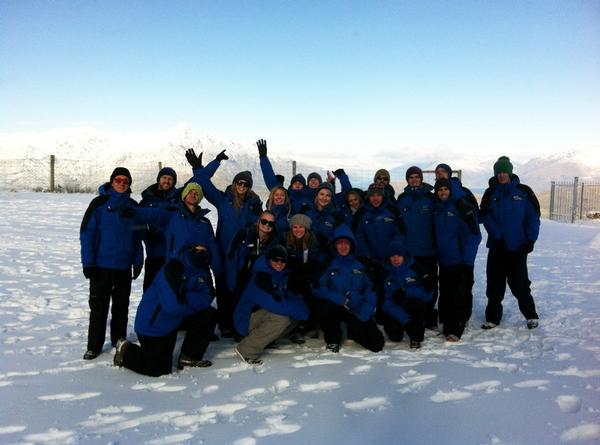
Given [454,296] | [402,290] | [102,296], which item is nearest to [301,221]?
[402,290]

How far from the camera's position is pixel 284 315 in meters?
4.94

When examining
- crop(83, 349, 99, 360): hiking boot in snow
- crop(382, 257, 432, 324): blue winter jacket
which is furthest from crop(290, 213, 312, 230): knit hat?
crop(83, 349, 99, 360): hiking boot in snow

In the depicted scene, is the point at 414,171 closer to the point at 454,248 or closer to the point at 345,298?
the point at 454,248

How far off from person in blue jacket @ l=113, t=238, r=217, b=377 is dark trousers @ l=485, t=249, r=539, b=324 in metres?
3.29

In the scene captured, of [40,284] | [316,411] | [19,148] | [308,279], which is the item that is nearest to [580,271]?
[308,279]

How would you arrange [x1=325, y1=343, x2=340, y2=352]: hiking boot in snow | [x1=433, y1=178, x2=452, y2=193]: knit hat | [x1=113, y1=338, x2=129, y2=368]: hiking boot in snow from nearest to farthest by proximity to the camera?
[x1=113, y1=338, x2=129, y2=368]: hiking boot in snow
[x1=325, y1=343, x2=340, y2=352]: hiking boot in snow
[x1=433, y1=178, x2=452, y2=193]: knit hat

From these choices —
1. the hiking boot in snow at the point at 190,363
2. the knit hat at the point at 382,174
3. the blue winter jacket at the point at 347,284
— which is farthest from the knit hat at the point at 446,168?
the hiking boot in snow at the point at 190,363

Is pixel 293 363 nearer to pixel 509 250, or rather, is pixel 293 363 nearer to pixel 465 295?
pixel 465 295

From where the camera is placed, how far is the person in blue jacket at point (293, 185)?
627 cm

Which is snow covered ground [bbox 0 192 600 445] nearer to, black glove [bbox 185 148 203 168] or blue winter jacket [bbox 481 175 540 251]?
blue winter jacket [bbox 481 175 540 251]

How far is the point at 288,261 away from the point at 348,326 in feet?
2.92

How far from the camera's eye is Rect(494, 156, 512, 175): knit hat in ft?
18.7

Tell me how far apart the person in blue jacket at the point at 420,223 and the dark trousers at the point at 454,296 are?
0.14m

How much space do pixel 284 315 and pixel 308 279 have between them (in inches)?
21.8
